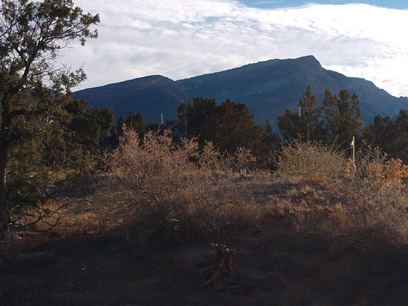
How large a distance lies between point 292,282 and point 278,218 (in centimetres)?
228

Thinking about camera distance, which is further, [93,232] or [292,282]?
[93,232]

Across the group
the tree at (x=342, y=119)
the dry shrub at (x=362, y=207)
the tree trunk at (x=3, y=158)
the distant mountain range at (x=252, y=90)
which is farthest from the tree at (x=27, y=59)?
the distant mountain range at (x=252, y=90)

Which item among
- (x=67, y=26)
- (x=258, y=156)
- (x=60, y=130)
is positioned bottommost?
(x=258, y=156)

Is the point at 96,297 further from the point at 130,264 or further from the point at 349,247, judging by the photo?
the point at 349,247

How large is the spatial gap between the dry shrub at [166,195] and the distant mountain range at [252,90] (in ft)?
300

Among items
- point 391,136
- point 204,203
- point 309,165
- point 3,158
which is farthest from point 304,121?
point 3,158

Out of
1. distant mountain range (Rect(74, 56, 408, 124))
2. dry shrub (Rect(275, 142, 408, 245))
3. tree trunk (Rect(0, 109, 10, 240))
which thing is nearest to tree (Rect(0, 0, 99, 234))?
tree trunk (Rect(0, 109, 10, 240))

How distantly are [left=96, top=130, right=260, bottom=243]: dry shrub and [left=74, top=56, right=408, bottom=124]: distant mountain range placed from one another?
9139cm

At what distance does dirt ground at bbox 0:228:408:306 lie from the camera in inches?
231

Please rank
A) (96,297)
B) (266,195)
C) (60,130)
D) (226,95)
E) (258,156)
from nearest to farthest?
(96,297) → (60,130) → (266,195) → (258,156) → (226,95)

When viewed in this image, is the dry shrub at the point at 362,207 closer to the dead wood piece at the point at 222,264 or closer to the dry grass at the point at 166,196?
the dry grass at the point at 166,196

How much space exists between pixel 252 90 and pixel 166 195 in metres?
121

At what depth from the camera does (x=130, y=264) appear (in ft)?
23.0

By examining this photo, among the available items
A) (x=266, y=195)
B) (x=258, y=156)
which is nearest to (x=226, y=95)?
(x=258, y=156)
